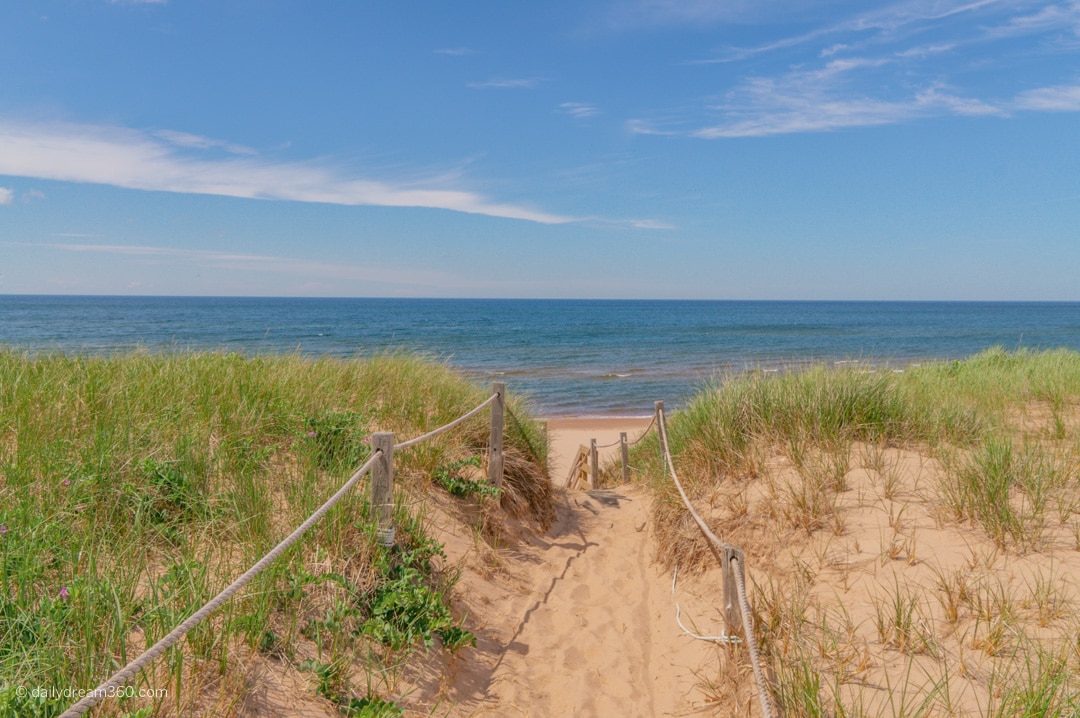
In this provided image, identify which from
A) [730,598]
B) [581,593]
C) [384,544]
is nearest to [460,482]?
[581,593]

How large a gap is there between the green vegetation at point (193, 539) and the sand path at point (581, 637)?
0.39 meters

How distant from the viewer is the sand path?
3.75 m

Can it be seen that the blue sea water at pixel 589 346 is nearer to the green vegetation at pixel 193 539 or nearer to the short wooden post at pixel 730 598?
the green vegetation at pixel 193 539

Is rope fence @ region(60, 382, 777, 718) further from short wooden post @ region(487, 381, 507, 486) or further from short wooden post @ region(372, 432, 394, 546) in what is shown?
short wooden post @ region(487, 381, 507, 486)

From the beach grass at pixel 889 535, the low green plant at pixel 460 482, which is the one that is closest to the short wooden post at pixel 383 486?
the low green plant at pixel 460 482

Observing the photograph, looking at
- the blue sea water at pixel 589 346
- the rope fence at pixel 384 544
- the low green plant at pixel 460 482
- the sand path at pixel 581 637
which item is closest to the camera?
the rope fence at pixel 384 544

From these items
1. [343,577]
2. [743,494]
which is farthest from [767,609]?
[343,577]

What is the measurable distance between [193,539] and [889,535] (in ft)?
14.3

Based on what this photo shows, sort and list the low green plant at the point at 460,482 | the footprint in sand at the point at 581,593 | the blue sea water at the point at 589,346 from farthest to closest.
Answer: the blue sea water at the point at 589,346
the low green plant at the point at 460,482
the footprint in sand at the point at 581,593

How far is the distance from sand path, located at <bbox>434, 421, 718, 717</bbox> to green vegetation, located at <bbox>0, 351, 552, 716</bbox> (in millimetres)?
→ 389

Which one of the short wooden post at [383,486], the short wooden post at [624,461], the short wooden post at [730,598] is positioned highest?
the short wooden post at [383,486]

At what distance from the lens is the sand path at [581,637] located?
12.3ft

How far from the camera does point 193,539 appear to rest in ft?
11.8

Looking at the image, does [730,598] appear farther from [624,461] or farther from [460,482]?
[624,461]
